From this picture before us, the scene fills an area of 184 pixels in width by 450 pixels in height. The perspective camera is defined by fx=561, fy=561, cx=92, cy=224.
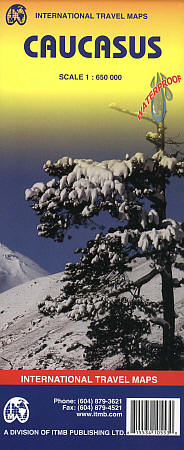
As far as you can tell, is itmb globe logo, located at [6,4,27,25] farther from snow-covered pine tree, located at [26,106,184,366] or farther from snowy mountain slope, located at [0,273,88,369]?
snowy mountain slope, located at [0,273,88,369]

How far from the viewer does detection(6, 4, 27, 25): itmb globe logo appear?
1.76 m

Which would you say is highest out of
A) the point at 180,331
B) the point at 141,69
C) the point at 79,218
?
the point at 141,69

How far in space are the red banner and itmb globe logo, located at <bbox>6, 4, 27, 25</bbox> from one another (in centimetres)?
109

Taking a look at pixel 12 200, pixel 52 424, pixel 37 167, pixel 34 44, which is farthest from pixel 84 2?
pixel 52 424

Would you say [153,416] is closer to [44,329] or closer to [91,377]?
[91,377]

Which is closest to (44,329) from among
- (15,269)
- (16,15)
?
(15,269)

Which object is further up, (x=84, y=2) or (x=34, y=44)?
(x=84, y=2)

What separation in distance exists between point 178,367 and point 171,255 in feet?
1.11

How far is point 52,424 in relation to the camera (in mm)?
1652

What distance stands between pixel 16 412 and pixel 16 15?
122 centimetres

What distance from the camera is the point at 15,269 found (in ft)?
5.78

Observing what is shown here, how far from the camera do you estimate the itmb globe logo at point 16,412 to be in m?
1.66

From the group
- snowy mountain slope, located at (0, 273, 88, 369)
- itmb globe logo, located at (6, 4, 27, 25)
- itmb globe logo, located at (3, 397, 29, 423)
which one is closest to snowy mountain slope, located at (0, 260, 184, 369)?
snowy mountain slope, located at (0, 273, 88, 369)

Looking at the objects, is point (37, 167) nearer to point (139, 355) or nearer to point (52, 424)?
point (139, 355)
